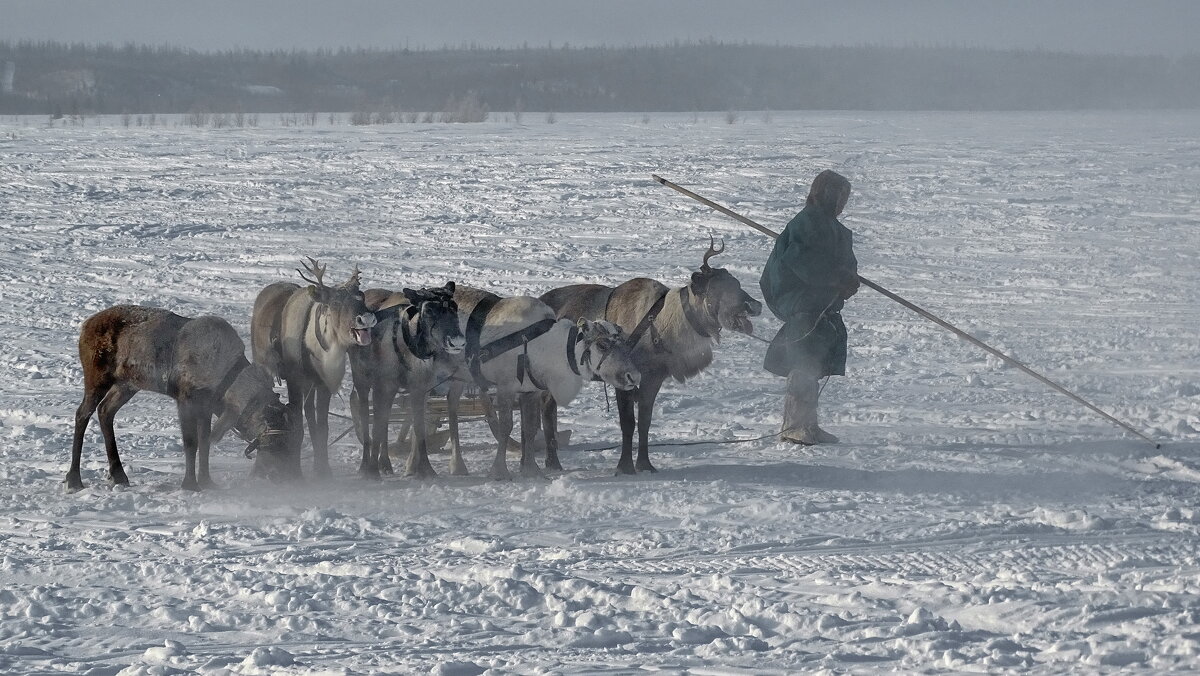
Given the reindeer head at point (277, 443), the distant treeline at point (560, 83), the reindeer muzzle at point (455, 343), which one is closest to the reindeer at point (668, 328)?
the reindeer muzzle at point (455, 343)

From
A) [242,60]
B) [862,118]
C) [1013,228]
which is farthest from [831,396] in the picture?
[242,60]

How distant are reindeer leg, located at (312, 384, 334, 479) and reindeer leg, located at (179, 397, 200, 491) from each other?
756mm

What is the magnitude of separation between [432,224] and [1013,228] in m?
7.72

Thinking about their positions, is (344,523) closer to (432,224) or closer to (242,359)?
(242,359)

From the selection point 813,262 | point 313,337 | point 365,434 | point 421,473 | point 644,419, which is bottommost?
point 421,473

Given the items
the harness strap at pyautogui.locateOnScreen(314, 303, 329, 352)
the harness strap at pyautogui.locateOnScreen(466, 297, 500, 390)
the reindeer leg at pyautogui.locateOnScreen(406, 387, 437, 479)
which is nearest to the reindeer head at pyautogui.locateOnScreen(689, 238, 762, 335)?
the harness strap at pyautogui.locateOnScreen(466, 297, 500, 390)

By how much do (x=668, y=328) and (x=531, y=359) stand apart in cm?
93

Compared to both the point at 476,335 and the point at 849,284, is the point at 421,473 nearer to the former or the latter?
the point at 476,335

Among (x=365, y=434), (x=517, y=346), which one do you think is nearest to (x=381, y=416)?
(x=365, y=434)

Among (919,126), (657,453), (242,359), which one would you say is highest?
(919,126)

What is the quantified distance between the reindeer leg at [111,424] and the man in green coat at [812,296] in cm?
421

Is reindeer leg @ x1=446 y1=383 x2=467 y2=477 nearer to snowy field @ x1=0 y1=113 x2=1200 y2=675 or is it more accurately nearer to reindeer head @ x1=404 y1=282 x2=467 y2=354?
snowy field @ x1=0 y1=113 x2=1200 y2=675

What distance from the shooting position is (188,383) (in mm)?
8055

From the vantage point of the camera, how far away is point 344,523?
7.21 m
